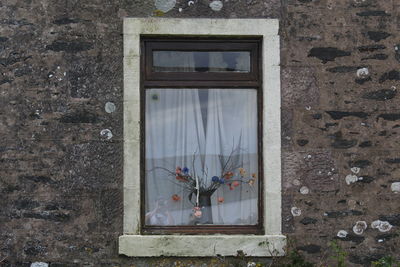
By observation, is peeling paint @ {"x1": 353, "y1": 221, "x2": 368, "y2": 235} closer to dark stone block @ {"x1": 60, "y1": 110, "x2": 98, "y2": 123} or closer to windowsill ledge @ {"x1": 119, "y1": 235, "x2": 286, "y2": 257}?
windowsill ledge @ {"x1": 119, "y1": 235, "x2": 286, "y2": 257}

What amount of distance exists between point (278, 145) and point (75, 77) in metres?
1.87

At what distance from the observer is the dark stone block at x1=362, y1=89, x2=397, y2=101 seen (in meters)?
5.65

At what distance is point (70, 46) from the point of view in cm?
559

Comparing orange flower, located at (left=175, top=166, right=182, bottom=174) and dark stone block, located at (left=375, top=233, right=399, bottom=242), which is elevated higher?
orange flower, located at (left=175, top=166, right=182, bottom=174)

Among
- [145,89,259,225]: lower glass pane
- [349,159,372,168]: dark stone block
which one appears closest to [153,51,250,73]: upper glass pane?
[145,89,259,225]: lower glass pane

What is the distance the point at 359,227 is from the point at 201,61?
79.8 inches

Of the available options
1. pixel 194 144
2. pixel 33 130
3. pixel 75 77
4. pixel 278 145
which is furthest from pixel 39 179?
pixel 278 145

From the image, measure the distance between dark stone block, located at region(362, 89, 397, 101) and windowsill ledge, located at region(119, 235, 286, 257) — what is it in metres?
1.48

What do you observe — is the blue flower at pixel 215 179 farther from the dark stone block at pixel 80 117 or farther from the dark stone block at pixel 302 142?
the dark stone block at pixel 80 117

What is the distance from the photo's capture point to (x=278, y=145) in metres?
5.56

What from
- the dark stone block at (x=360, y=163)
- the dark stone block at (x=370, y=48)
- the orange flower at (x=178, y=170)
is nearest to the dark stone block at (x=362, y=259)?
the dark stone block at (x=360, y=163)

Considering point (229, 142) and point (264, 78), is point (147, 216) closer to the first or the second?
point (229, 142)

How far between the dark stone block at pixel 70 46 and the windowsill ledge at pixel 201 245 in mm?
1678

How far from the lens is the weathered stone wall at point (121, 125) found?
18.0 feet
